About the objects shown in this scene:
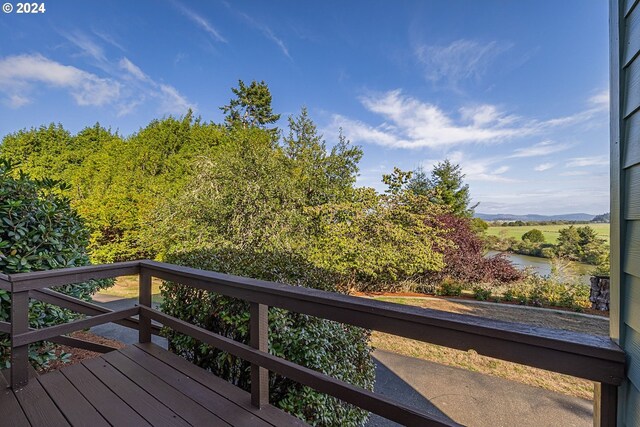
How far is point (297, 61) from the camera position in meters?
8.28

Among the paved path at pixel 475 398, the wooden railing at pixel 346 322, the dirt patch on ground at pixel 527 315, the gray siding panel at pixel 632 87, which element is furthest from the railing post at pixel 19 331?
the dirt patch on ground at pixel 527 315

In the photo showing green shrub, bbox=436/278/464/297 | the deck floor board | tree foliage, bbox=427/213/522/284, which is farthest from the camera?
tree foliage, bbox=427/213/522/284

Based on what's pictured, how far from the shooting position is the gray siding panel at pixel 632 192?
0.66 meters

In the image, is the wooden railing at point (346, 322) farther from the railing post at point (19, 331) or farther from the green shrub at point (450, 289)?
the green shrub at point (450, 289)

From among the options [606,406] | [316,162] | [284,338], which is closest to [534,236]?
[316,162]

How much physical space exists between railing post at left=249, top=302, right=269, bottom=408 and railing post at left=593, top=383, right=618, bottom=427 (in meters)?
1.20

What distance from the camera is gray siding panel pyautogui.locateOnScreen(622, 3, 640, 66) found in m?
0.67

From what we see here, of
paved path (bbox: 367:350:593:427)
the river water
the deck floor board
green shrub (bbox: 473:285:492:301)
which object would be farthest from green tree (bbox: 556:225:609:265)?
the deck floor board

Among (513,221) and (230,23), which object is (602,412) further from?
(513,221)

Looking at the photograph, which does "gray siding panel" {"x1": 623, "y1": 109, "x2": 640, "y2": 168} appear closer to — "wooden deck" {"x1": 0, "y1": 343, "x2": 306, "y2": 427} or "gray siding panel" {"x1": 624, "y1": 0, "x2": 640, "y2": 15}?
"gray siding panel" {"x1": 624, "y1": 0, "x2": 640, "y2": 15}

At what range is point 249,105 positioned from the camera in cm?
1625

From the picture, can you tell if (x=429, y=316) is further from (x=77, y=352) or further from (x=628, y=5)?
(x=77, y=352)

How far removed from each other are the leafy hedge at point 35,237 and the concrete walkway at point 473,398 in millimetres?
2871

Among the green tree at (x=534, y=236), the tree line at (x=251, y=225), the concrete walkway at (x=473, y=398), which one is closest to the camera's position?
the tree line at (x=251, y=225)
